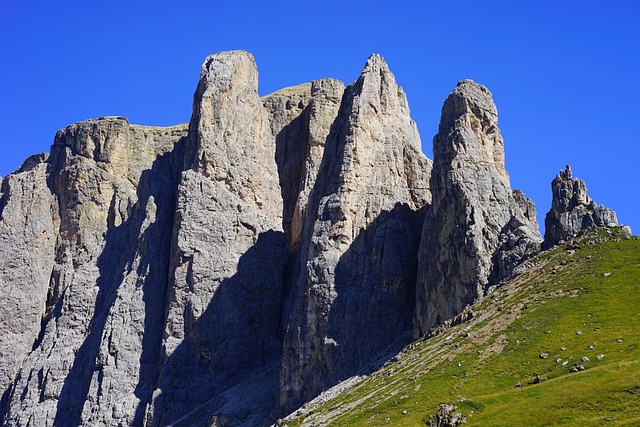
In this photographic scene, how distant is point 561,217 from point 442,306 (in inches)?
489

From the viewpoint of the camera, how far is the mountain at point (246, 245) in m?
118

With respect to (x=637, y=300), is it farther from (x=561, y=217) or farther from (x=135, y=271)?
Answer: (x=135, y=271)

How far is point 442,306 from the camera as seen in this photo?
11319 cm

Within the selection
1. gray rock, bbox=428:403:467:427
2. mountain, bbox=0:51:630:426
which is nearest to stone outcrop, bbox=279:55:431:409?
mountain, bbox=0:51:630:426

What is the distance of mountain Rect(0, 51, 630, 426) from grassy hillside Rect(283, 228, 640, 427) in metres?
4.80

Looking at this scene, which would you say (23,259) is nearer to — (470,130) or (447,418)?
(470,130)

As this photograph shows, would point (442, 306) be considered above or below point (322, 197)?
below

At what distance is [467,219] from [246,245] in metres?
37.8

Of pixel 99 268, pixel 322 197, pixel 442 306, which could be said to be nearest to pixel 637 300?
pixel 442 306

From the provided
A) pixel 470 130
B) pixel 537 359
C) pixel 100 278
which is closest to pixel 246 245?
pixel 100 278

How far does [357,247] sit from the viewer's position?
128 metres

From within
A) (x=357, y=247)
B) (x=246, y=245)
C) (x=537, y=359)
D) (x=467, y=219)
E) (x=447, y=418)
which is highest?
(x=246, y=245)

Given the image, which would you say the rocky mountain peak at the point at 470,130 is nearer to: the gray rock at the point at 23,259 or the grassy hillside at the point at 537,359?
the grassy hillside at the point at 537,359

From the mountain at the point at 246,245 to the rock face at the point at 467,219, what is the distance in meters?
0.18
